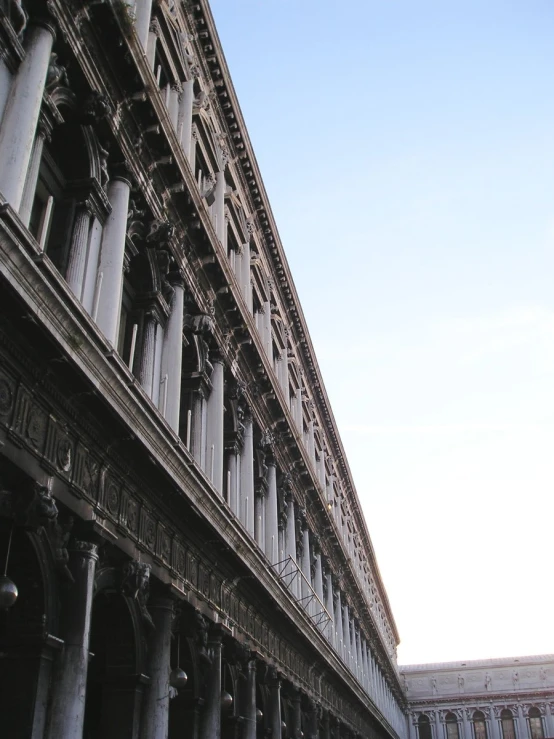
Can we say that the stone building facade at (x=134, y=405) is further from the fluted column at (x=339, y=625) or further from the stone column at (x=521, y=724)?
the stone column at (x=521, y=724)

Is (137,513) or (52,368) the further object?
(137,513)

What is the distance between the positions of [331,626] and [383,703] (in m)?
21.9

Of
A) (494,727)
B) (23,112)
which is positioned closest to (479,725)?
(494,727)

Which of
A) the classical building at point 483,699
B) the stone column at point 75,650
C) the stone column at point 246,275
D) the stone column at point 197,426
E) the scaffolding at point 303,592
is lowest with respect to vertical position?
the stone column at point 75,650

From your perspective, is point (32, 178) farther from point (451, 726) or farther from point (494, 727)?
point (451, 726)

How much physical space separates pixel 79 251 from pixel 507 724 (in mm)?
73568

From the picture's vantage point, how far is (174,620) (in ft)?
40.2

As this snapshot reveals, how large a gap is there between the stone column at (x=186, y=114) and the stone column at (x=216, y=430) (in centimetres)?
485

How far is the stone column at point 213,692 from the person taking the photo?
13.3 meters

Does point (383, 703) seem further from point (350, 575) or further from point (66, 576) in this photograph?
point (66, 576)

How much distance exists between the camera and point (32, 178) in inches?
407

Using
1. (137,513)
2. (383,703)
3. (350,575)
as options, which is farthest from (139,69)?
(383,703)

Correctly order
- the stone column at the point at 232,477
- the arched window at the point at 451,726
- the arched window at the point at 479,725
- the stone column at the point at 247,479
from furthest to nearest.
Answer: the arched window at the point at 451,726 < the arched window at the point at 479,725 < the stone column at the point at 247,479 < the stone column at the point at 232,477

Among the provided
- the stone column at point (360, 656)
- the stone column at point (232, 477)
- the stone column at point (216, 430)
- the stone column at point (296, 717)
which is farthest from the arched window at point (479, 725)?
the stone column at point (216, 430)
